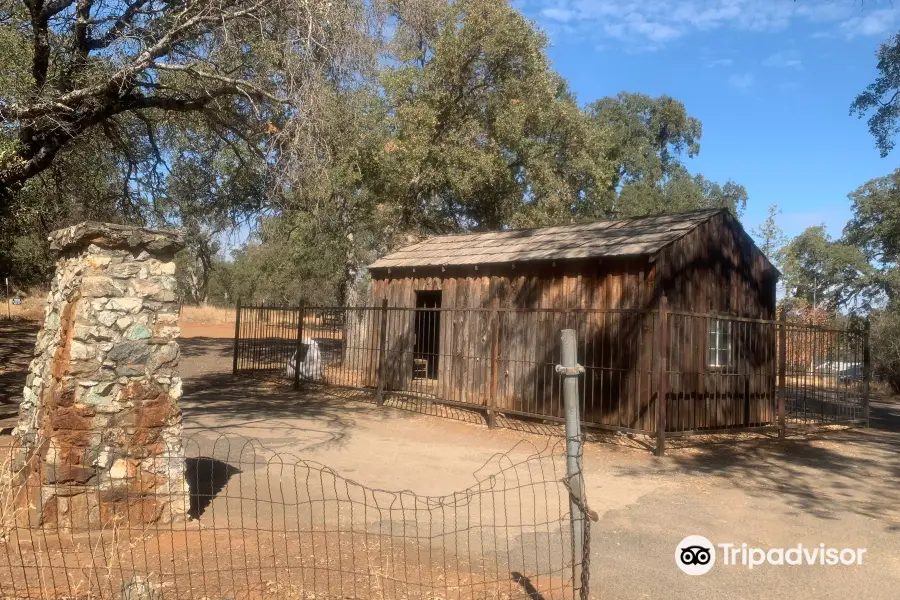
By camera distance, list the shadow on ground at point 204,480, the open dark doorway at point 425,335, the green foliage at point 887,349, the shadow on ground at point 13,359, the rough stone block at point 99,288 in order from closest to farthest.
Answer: the rough stone block at point 99,288, the shadow on ground at point 204,480, the shadow on ground at point 13,359, the open dark doorway at point 425,335, the green foliage at point 887,349

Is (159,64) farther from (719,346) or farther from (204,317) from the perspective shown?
(204,317)

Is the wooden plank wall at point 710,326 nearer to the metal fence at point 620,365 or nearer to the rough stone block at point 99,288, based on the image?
the metal fence at point 620,365

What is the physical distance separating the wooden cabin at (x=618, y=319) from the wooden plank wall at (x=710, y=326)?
3cm

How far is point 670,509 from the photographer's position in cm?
743

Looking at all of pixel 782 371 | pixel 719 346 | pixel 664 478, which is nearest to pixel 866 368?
pixel 719 346

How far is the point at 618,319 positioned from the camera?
39.0 feet

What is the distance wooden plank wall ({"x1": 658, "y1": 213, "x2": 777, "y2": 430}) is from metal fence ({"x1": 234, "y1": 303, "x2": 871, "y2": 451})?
0.04 metres

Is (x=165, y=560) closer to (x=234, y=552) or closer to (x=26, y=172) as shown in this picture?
(x=234, y=552)

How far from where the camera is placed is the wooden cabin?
37.9ft

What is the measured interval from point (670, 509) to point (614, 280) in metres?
5.47

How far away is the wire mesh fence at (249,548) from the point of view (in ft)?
15.9

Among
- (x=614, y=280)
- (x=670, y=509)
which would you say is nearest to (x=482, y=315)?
(x=614, y=280)

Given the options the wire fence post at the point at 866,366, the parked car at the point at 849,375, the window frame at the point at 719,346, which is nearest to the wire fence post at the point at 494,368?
the window frame at the point at 719,346

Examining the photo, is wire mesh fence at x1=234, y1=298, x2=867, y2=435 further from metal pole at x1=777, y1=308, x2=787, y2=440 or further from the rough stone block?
the rough stone block
